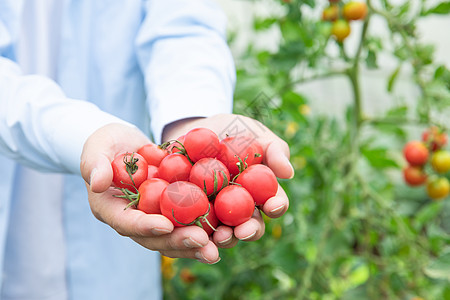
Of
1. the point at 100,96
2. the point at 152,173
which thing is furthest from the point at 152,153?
the point at 100,96

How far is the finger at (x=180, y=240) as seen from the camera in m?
0.49

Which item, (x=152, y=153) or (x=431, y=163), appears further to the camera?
(x=431, y=163)

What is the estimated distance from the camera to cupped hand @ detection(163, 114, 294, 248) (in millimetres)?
543

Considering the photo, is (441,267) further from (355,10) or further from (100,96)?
(100,96)

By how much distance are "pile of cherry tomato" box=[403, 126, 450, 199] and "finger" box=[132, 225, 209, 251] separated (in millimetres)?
826

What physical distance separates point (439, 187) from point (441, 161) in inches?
3.3

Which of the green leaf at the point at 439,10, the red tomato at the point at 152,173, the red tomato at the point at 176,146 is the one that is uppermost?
the green leaf at the point at 439,10

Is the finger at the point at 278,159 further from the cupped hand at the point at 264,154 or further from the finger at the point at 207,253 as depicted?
the finger at the point at 207,253

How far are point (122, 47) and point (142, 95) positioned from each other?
0.11m

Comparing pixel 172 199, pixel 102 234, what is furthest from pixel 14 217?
pixel 172 199

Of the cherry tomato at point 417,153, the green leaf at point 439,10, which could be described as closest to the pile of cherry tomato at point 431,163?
the cherry tomato at point 417,153

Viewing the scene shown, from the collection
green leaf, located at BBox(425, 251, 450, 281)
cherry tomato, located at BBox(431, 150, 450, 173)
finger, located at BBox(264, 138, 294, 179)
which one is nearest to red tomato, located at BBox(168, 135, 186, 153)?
finger, located at BBox(264, 138, 294, 179)

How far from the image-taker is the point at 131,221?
0.51 metres

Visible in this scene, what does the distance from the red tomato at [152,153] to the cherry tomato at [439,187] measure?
836 millimetres
